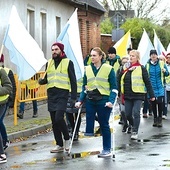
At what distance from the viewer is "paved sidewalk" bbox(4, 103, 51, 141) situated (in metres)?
15.1

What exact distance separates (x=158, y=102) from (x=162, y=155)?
17.2 ft

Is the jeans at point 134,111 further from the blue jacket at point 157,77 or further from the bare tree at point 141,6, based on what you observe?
the bare tree at point 141,6

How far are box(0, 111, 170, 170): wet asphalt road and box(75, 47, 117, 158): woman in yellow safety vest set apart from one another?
0.40 m

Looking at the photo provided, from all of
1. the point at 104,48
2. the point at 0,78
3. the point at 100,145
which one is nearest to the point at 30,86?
the point at 100,145

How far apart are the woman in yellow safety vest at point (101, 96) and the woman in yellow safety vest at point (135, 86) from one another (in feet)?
7.58

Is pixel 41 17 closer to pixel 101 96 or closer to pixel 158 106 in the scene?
pixel 158 106

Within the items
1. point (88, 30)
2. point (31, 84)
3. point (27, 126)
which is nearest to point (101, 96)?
point (27, 126)

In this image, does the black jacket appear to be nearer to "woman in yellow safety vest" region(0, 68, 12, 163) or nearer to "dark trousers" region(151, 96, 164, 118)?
"woman in yellow safety vest" region(0, 68, 12, 163)

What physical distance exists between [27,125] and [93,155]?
5.42 meters

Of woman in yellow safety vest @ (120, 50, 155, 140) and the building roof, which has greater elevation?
the building roof

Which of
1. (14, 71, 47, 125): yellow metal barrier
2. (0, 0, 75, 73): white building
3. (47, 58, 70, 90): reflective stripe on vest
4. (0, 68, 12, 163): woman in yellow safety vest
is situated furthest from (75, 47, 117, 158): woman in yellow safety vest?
(0, 0, 75, 73): white building

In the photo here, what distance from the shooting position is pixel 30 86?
19.2 metres

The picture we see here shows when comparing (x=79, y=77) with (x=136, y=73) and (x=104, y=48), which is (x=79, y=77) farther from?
(x=104, y=48)

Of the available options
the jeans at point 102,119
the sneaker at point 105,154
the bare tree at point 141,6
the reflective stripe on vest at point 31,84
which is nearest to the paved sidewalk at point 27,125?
the reflective stripe on vest at point 31,84
